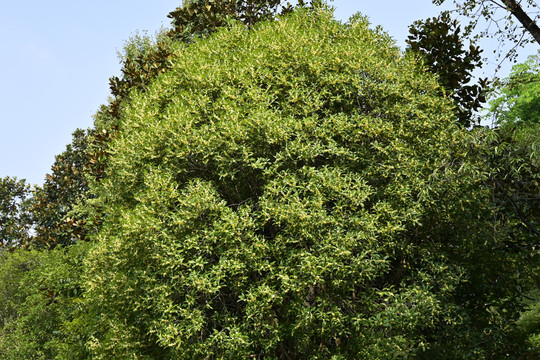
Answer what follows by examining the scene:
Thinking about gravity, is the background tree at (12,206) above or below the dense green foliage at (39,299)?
above

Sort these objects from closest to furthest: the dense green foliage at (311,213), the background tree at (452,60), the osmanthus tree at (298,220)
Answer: the dense green foliage at (311,213)
the osmanthus tree at (298,220)
the background tree at (452,60)

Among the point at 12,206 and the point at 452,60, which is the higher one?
the point at 12,206

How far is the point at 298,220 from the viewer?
10.3 metres

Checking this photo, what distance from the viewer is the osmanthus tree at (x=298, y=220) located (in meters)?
10.3

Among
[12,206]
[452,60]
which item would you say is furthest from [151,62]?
[12,206]

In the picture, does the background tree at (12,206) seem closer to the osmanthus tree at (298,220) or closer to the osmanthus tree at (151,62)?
the osmanthus tree at (151,62)

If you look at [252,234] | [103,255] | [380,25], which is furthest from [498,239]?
[103,255]

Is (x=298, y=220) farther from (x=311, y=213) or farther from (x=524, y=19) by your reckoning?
(x=524, y=19)

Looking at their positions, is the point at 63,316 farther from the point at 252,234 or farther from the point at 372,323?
the point at 372,323

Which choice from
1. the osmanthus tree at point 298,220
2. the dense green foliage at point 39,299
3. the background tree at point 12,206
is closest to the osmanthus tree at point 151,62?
the dense green foliage at point 39,299

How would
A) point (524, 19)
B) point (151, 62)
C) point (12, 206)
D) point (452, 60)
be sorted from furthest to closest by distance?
point (12, 206)
point (151, 62)
point (452, 60)
point (524, 19)

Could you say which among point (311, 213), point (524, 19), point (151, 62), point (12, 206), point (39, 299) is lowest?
point (311, 213)

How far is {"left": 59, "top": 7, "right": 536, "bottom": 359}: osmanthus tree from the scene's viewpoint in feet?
33.9

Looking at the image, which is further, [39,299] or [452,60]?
[39,299]
